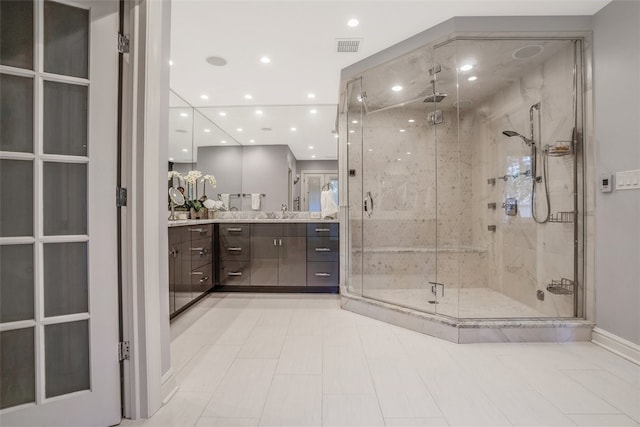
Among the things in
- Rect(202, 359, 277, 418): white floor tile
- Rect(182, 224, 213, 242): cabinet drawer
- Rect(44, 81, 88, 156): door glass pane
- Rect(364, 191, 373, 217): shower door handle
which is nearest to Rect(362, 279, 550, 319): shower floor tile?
Rect(364, 191, 373, 217): shower door handle

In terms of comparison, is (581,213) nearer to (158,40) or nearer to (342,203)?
(342,203)

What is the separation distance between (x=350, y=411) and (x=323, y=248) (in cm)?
202

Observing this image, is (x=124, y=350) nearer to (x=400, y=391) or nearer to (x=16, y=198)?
(x=16, y=198)

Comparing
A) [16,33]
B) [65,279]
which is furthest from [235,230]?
[16,33]

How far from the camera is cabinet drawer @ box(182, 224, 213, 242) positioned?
2598mm

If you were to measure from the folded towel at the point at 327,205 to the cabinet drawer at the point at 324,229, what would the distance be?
184 mm

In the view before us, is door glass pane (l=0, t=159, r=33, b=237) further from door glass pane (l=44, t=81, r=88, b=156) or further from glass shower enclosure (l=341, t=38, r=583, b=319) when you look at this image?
glass shower enclosure (l=341, t=38, r=583, b=319)

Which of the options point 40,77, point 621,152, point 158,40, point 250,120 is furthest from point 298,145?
point 621,152

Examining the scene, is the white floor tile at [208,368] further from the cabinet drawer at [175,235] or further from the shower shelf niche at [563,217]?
the shower shelf niche at [563,217]

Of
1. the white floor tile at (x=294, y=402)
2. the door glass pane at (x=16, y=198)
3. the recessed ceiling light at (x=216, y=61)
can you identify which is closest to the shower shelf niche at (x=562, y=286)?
the white floor tile at (x=294, y=402)

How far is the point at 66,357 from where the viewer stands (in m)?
1.17

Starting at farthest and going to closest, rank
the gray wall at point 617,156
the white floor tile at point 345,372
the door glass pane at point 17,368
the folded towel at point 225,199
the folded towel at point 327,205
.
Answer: the folded towel at point 225,199
the folded towel at point 327,205
the gray wall at point 617,156
the white floor tile at point 345,372
the door glass pane at point 17,368

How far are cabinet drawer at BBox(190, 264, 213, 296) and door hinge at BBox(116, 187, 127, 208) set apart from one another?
5.18 feet

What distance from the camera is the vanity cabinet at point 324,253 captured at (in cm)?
324
